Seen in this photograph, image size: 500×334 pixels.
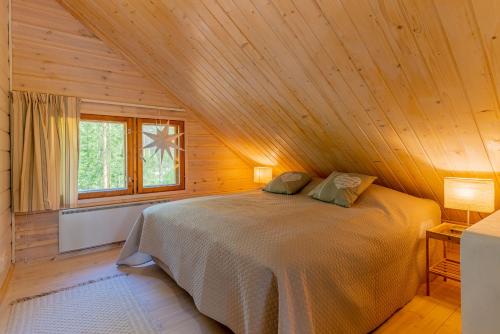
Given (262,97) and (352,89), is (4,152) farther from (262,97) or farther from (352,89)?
(352,89)

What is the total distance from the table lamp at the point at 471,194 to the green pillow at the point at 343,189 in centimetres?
67

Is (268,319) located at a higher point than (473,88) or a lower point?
lower

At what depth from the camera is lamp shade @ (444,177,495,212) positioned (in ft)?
7.25

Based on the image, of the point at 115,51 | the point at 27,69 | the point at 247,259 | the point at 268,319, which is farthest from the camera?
the point at 115,51

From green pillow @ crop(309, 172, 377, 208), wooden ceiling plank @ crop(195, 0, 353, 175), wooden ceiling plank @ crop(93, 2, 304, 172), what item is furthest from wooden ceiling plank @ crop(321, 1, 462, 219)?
wooden ceiling plank @ crop(93, 2, 304, 172)

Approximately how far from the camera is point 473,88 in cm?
169

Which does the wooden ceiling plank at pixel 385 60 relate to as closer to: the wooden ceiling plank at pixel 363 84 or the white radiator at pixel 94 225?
the wooden ceiling plank at pixel 363 84

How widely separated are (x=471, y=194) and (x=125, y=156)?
3.58 m

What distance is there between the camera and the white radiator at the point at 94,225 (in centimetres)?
303

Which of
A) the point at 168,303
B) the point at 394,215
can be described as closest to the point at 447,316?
the point at 394,215

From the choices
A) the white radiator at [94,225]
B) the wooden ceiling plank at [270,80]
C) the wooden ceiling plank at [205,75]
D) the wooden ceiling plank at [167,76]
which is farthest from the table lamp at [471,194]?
the white radiator at [94,225]

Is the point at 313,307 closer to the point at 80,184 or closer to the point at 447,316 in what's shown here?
the point at 447,316

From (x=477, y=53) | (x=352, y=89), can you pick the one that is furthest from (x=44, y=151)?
(x=477, y=53)

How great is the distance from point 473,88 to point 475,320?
1.31 m
